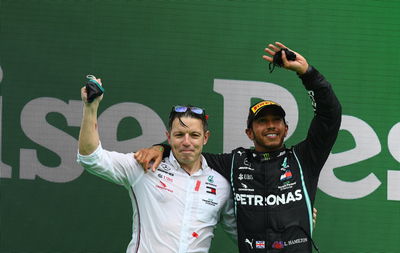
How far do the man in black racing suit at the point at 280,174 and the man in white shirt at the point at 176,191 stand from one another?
0.14m

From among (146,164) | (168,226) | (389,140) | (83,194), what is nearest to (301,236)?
(168,226)

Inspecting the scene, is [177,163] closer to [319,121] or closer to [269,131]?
[269,131]

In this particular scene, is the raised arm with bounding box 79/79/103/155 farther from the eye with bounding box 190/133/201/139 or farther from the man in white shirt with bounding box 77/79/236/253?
the eye with bounding box 190/133/201/139

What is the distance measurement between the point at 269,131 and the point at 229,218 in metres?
0.47

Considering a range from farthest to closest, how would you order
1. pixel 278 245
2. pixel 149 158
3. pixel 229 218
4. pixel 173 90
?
pixel 173 90, pixel 229 218, pixel 149 158, pixel 278 245

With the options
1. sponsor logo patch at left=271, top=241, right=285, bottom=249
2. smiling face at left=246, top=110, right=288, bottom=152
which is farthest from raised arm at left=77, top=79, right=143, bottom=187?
sponsor logo patch at left=271, top=241, right=285, bottom=249

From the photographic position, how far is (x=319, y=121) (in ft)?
7.83

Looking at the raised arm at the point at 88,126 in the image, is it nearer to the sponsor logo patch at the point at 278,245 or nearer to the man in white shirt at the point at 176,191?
the man in white shirt at the point at 176,191

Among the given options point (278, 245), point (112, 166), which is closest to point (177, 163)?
point (112, 166)

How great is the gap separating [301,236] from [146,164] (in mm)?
761

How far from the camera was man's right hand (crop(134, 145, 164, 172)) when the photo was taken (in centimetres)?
244

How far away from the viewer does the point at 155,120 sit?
326 cm

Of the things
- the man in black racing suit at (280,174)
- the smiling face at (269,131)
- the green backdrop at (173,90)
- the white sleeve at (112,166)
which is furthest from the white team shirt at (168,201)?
the green backdrop at (173,90)

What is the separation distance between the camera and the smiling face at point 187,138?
7.86 ft
